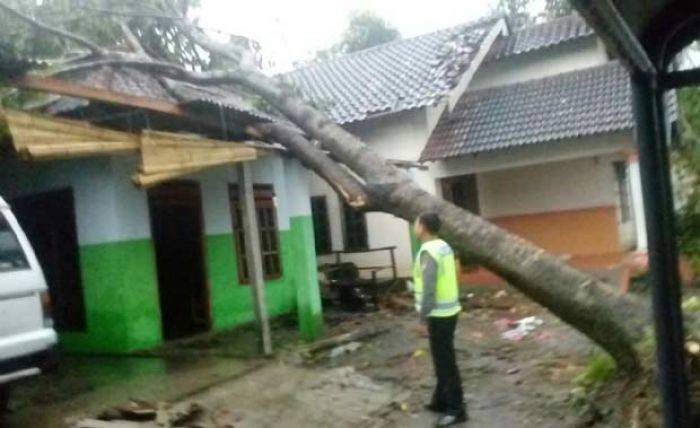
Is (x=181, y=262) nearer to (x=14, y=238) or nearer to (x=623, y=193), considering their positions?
(x=14, y=238)

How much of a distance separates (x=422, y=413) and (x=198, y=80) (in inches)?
214

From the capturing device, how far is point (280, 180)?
12539mm

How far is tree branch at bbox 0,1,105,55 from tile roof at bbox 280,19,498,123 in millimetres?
5896

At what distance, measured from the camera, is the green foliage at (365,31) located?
26.7 m

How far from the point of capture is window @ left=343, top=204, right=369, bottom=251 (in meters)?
17.2

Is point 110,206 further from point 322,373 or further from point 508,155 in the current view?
point 508,155

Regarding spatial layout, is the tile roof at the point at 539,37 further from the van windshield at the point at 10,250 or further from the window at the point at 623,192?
the van windshield at the point at 10,250

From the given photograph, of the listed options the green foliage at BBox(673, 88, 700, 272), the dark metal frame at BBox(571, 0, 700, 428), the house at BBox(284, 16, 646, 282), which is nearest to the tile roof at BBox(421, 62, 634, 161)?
the house at BBox(284, 16, 646, 282)

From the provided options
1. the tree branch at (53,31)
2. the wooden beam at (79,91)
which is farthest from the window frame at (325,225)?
the wooden beam at (79,91)

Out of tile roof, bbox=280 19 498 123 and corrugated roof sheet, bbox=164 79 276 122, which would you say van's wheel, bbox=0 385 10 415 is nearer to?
corrugated roof sheet, bbox=164 79 276 122

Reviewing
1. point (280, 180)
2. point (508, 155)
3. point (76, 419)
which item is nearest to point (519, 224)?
point (508, 155)

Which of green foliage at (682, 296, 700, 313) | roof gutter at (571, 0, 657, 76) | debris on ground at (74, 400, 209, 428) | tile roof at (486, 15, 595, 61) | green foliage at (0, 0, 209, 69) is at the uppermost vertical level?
tile roof at (486, 15, 595, 61)

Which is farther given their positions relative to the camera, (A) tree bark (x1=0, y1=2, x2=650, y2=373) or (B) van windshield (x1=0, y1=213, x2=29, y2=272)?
(A) tree bark (x1=0, y1=2, x2=650, y2=373)

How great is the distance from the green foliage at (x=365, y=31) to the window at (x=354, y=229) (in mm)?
10790
